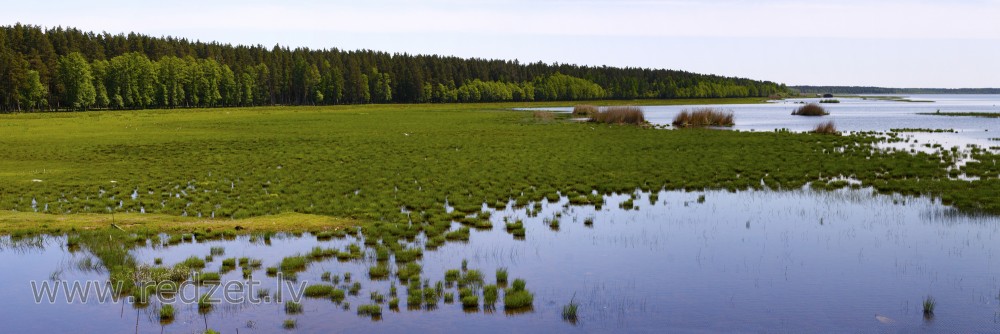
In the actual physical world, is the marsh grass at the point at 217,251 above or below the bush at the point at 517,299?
below

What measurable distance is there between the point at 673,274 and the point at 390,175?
18310 millimetres

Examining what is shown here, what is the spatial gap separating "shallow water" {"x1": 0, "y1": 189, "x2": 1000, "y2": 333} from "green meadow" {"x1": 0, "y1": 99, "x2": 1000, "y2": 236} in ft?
8.22

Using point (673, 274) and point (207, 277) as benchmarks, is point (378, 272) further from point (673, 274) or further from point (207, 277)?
point (673, 274)

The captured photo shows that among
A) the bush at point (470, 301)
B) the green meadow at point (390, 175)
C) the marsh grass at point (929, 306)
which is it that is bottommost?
the green meadow at point (390, 175)

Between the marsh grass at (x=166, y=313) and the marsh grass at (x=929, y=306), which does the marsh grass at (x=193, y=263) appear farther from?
the marsh grass at (x=929, y=306)

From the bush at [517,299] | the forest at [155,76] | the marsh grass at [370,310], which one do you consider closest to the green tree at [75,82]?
the forest at [155,76]

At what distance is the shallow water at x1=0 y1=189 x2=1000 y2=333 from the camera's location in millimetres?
Answer: 11156

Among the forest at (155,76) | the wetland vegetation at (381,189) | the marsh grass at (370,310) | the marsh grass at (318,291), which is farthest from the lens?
the forest at (155,76)

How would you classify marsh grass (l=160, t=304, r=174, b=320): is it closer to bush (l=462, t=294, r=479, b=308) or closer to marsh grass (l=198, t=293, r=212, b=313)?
marsh grass (l=198, t=293, r=212, b=313)

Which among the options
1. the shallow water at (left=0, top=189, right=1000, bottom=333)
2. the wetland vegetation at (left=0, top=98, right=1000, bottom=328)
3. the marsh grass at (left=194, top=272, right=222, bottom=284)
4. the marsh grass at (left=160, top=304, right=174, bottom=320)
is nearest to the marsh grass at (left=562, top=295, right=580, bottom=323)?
the shallow water at (left=0, top=189, right=1000, bottom=333)

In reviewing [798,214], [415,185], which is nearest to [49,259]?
[415,185]

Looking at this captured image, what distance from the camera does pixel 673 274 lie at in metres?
14.0

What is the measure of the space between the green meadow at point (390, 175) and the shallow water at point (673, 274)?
8.22 feet

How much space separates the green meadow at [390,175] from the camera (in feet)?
67.9
